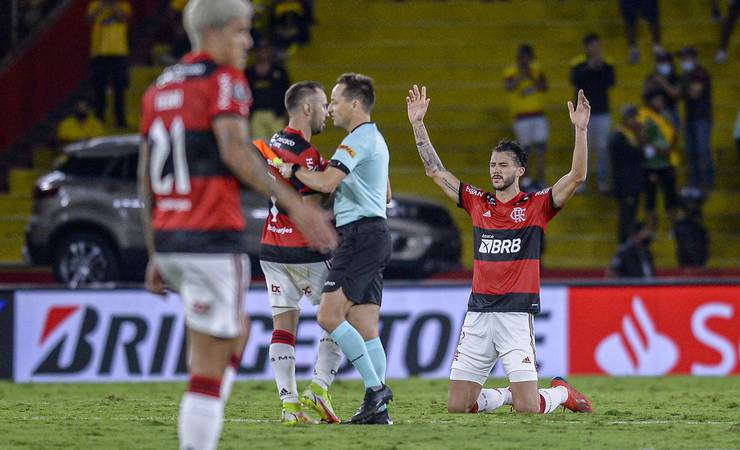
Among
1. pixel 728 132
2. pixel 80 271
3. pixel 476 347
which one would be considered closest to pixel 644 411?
pixel 476 347

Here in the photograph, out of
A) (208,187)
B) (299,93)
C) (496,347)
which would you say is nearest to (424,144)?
(299,93)

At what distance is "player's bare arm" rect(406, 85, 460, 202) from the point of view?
979cm

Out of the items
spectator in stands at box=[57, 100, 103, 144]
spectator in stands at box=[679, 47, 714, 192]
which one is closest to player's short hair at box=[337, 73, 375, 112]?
spectator in stands at box=[679, 47, 714, 192]

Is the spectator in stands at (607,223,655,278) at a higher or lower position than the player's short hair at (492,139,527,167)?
lower

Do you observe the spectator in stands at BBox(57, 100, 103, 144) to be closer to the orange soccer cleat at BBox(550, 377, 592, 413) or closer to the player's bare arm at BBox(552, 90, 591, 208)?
the orange soccer cleat at BBox(550, 377, 592, 413)

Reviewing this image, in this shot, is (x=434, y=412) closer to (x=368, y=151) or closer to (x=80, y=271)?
(x=368, y=151)

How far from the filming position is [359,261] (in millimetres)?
8969

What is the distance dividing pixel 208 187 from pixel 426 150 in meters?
3.81

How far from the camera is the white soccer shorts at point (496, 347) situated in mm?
9961

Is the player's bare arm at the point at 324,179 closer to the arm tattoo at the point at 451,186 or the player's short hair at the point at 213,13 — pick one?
the arm tattoo at the point at 451,186

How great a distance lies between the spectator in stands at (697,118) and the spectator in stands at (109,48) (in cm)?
819

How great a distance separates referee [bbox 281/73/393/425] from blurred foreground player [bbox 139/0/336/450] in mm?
2383

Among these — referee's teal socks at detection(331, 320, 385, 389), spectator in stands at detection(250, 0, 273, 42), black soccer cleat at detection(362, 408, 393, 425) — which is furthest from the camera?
spectator in stands at detection(250, 0, 273, 42)

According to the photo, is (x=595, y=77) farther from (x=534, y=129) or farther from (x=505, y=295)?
(x=505, y=295)
